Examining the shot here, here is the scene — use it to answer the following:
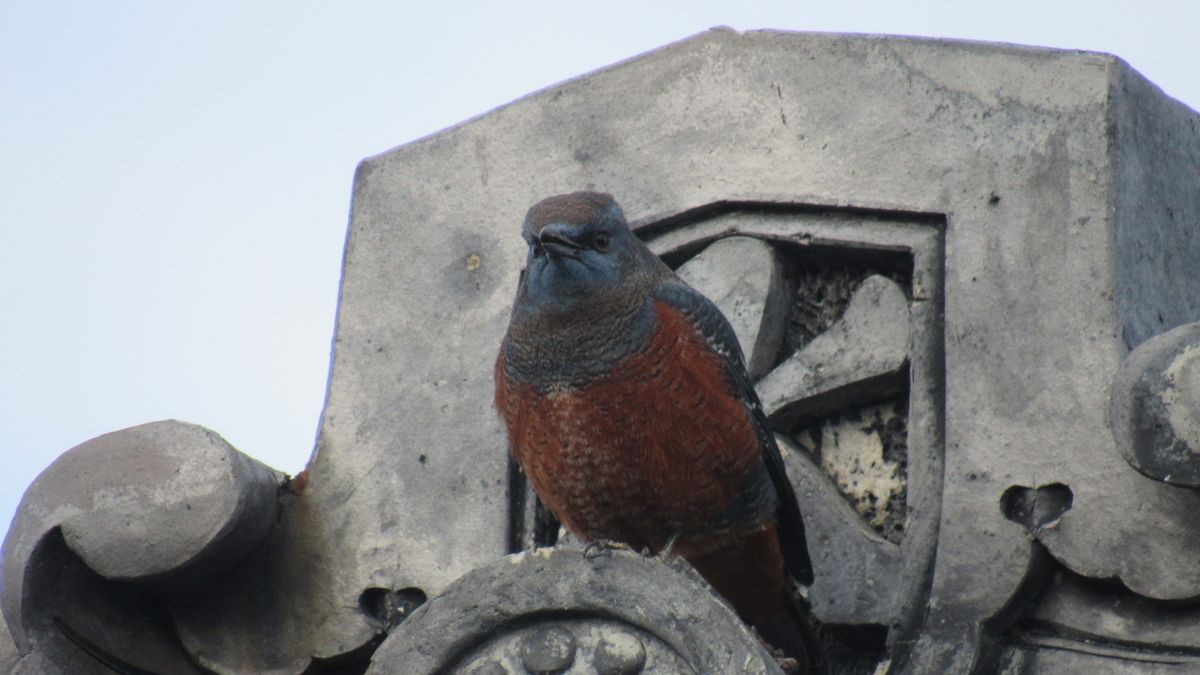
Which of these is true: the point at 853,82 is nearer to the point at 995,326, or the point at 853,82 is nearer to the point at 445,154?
the point at 995,326

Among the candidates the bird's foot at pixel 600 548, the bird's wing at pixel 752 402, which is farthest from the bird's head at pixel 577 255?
the bird's foot at pixel 600 548

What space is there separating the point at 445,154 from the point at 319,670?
143 centimetres

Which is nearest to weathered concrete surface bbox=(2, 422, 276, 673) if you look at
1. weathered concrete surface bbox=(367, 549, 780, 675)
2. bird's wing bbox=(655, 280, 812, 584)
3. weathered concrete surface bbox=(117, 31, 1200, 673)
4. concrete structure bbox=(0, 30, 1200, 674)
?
concrete structure bbox=(0, 30, 1200, 674)

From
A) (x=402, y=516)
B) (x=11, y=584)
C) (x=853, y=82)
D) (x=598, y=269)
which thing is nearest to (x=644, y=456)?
(x=598, y=269)

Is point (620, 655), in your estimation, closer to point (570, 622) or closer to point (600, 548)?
point (570, 622)

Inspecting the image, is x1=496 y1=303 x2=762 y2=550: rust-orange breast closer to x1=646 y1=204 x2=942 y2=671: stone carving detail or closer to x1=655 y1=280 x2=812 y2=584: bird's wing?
x1=655 y1=280 x2=812 y2=584: bird's wing

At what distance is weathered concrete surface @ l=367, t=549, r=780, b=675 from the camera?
3912 mm

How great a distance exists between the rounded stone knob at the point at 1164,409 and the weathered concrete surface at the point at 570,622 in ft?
2.99

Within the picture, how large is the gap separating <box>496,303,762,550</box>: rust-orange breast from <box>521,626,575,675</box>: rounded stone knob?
78cm

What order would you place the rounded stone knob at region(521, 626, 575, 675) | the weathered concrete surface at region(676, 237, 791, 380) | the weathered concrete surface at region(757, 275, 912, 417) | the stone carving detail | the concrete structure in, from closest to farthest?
the rounded stone knob at region(521, 626, 575, 675) → the concrete structure → the stone carving detail → the weathered concrete surface at region(757, 275, 912, 417) → the weathered concrete surface at region(676, 237, 791, 380)

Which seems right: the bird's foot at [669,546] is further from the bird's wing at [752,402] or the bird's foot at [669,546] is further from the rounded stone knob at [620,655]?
the rounded stone knob at [620,655]

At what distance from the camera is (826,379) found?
197 inches

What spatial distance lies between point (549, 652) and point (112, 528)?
1.42 metres

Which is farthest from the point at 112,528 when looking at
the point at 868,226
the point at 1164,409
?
the point at 1164,409
